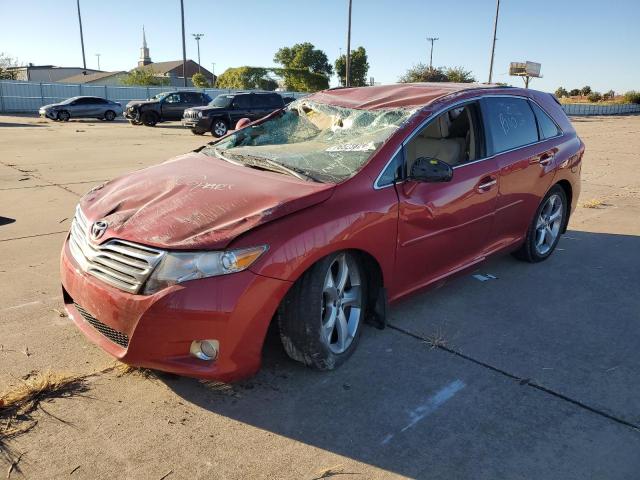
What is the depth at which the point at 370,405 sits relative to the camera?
2.95 metres

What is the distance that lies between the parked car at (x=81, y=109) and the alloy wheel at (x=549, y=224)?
28914mm

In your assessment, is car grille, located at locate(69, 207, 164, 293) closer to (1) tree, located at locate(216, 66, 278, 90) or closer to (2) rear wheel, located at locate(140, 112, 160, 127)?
(2) rear wheel, located at locate(140, 112, 160, 127)

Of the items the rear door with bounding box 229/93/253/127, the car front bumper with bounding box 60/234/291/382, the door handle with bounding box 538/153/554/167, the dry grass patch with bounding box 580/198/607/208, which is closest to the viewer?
the car front bumper with bounding box 60/234/291/382

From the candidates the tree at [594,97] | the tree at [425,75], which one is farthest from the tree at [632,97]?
A: the tree at [425,75]

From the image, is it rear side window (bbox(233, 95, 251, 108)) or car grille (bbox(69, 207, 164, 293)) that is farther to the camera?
rear side window (bbox(233, 95, 251, 108))

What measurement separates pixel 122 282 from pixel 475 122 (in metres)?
2.91

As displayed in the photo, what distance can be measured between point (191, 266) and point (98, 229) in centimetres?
75

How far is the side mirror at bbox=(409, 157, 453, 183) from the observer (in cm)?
347

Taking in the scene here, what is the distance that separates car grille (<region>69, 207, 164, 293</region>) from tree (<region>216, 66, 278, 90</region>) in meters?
78.2

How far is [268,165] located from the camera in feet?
12.0

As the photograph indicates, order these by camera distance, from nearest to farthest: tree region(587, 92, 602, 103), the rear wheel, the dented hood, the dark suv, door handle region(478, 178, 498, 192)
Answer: the dented hood < door handle region(478, 178, 498, 192) < the dark suv < the rear wheel < tree region(587, 92, 602, 103)

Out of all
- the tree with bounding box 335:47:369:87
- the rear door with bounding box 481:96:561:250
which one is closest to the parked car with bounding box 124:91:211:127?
the rear door with bounding box 481:96:561:250

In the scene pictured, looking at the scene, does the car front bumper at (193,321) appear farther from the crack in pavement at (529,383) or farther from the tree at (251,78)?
the tree at (251,78)

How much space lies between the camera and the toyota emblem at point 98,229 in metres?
3.03
